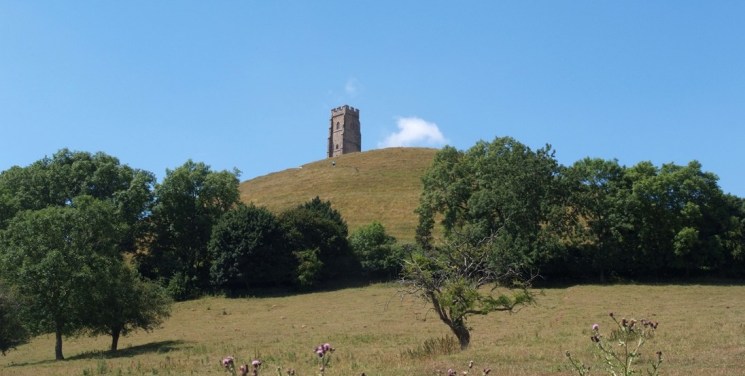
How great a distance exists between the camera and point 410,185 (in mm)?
97875

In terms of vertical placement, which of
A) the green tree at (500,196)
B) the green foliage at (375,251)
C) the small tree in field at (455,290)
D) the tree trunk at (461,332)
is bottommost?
the tree trunk at (461,332)

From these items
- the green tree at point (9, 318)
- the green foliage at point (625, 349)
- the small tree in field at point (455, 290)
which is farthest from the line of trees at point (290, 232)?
the green foliage at point (625, 349)

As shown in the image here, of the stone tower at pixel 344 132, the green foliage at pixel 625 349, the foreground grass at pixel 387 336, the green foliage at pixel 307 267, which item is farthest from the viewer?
the stone tower at pixel 344 132

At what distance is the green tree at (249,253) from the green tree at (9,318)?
78.3ft

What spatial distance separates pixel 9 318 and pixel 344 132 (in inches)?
5316

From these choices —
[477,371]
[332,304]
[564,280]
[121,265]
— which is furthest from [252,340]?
[564,280]

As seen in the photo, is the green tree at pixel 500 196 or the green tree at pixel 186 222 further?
the green tree at pixel 186 222

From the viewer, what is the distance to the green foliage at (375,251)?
57.3m

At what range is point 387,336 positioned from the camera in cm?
2973

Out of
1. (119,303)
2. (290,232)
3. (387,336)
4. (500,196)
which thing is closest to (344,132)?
(290,232)

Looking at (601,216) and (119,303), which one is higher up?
(601,216)

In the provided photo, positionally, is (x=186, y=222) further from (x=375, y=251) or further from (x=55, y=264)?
(x=55, y=264)

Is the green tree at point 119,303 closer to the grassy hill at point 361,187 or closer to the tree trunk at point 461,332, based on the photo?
the tree trunk at point 461,332

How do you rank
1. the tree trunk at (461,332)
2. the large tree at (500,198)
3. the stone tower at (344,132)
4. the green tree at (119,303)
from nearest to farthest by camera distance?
the tree trunk at (461,332) → the green tree at (119,303) → the large tree at (500,198) → the stone tower at (344,132)
